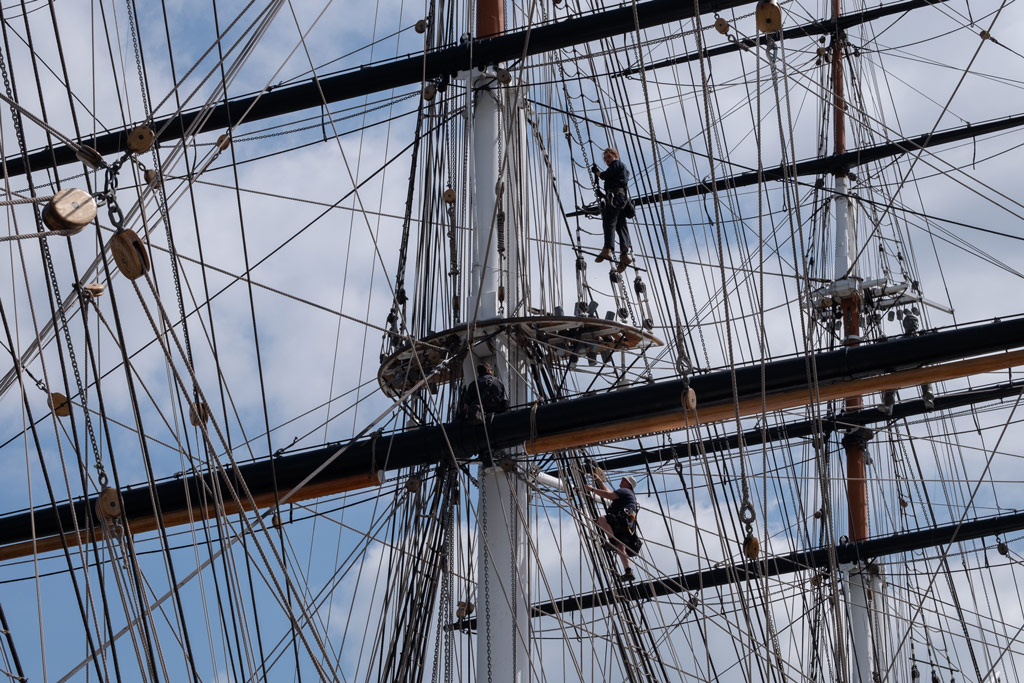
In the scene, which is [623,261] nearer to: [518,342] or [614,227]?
[614,227]

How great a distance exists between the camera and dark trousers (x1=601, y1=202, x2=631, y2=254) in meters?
12.3

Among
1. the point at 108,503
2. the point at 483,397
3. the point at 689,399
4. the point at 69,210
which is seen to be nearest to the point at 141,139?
the point at 69,210

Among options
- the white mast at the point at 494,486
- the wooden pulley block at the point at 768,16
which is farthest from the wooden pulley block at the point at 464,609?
the wooden pulley block at the point at 768,16

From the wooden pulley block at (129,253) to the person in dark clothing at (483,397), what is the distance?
14.5 feet

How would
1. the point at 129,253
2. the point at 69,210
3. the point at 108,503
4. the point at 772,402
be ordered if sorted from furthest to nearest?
the point at 772,402
the point at 108,503
the point at 129,253
the point at 69,210

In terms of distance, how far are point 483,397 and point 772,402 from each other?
205cm

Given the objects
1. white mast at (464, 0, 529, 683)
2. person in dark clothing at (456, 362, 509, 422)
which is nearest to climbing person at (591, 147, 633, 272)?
white mast at (464, 0, 529, 683)

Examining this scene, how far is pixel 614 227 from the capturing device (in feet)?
40.7

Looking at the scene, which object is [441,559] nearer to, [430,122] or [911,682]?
[430,122]

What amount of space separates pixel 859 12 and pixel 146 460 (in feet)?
47.8

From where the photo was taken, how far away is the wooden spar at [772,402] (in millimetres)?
10055

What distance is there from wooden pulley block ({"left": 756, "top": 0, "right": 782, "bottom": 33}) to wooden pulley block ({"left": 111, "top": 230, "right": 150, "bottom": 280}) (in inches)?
134

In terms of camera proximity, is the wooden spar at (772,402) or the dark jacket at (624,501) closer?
the wooden spar at (772,402)

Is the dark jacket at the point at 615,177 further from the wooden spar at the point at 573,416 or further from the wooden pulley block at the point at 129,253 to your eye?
the wooden pulley block at the point at 129,253
